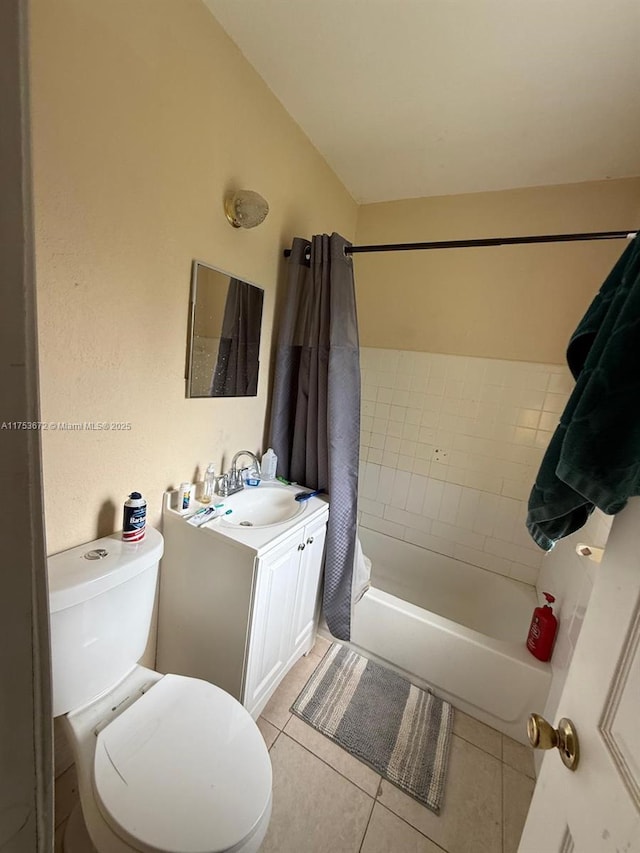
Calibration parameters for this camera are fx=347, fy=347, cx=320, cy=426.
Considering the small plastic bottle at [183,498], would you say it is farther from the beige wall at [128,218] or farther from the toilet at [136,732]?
the toilet at [136,732]

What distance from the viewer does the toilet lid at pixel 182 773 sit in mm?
727

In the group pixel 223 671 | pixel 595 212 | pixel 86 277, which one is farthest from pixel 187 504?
pixel 595 212

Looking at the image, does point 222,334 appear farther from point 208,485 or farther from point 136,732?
point 136,732

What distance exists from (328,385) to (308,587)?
907mm

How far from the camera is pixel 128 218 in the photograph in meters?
1.00

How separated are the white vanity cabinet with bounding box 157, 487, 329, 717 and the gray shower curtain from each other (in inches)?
8.6

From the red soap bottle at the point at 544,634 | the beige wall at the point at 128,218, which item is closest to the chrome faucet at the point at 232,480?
the beige wall at the point at 128,218

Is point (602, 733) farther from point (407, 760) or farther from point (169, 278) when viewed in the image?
point (169, 278)

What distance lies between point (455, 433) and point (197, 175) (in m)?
1.77

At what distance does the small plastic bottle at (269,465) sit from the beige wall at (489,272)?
105cm

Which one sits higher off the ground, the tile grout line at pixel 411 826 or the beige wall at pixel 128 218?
the beige wall at pixel 128 218

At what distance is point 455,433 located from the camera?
208 centimetres

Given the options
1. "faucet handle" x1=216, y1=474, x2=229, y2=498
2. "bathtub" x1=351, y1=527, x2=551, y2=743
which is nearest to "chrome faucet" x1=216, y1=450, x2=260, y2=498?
"faucet handle" x1=216, y1=474, x2=229, y2=498

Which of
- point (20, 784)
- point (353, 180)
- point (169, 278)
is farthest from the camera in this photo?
point (353, 180)
